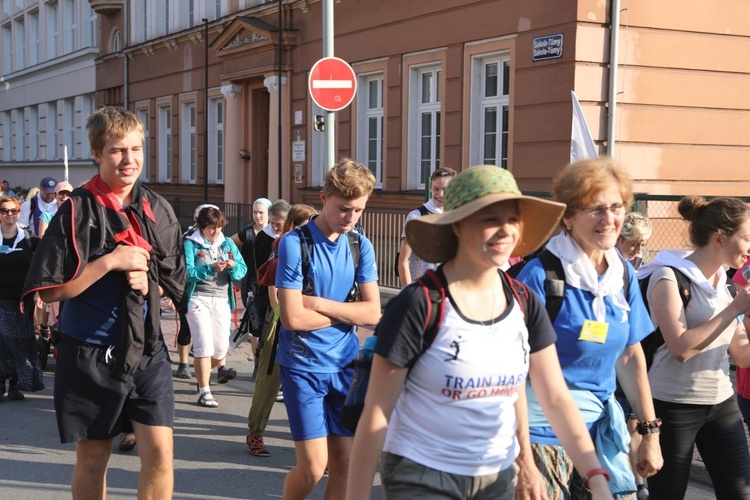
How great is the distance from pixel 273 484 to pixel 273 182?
15.6 meters

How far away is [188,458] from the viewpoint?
6848mm

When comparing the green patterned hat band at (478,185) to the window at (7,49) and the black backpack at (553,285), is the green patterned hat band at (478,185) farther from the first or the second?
the window at (7,49)

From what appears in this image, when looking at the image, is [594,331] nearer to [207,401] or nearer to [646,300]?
[646,300]

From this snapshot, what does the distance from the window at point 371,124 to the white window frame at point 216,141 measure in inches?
269

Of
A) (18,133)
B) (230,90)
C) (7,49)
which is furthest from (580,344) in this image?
(7,49)

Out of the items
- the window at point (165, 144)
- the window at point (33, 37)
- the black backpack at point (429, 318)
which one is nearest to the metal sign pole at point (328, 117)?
the black backpack at point (429, 318)

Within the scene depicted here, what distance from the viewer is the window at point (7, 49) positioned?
1725 inches

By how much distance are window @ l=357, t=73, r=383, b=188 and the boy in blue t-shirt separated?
13588mm

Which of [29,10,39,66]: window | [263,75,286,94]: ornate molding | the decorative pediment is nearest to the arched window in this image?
the decorative pediment

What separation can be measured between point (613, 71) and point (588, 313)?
10787 mm

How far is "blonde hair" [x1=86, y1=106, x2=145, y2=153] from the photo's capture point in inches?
164

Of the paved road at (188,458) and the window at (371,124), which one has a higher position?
the window at (371,124)

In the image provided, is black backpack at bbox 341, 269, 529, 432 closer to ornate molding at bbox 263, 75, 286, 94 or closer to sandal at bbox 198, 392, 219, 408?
sandal at bbox 198, 392, 219, 408

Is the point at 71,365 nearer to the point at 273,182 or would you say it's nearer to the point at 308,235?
the point at 308,235
